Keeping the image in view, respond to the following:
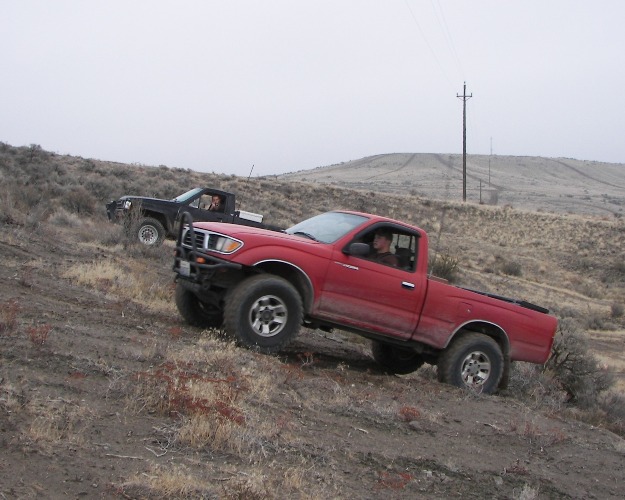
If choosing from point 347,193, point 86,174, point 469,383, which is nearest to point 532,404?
point 469,383

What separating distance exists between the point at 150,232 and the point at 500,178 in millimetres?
109029

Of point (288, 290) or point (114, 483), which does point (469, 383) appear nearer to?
point (288, 290)

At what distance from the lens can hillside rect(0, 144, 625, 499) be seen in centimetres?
444

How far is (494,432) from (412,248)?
2.72 metres

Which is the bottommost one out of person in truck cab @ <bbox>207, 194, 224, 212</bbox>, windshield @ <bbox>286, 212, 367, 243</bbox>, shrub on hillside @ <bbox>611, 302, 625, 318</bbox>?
shrub on hillside @ <bbox>611, 302, 625, 318</bbox>

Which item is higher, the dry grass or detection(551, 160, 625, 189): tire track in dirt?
detection(551, 160, 625, 189): tire track in dirt

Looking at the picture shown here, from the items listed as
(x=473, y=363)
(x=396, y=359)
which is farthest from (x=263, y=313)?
(x=473, y=363)

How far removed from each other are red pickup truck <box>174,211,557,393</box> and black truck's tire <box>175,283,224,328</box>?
1cm

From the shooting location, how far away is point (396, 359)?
10055 mm

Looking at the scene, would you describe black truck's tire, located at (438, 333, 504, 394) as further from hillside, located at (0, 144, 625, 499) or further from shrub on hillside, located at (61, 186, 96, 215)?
shrub on hillside, located at (61, 186, 96, 215)

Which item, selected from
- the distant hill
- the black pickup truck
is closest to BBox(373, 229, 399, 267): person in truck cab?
the black pickup truck

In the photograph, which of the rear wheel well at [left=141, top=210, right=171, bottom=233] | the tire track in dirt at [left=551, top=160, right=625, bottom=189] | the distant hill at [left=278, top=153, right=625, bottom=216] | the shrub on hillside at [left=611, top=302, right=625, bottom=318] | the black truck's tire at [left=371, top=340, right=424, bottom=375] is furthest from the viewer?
the tire track in dirt at [left=551, top=160, right=625, bottom=189]

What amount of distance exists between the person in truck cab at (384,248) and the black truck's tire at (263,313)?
1326mm

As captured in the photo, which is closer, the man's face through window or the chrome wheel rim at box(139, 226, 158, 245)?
the man's face through window
